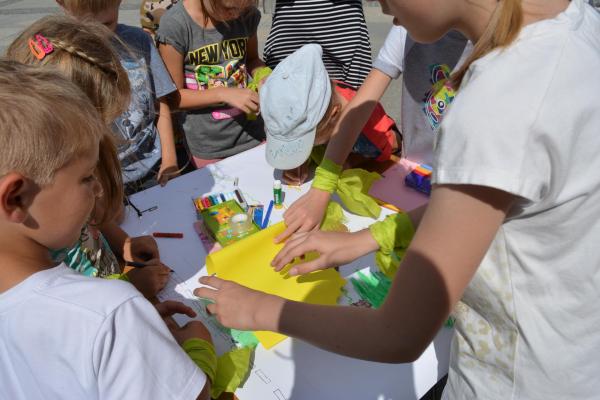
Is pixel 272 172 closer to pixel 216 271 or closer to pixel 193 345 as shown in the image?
pixel 216 271

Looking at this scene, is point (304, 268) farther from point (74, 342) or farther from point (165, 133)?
point (165, 133)

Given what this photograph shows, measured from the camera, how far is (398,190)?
4.66 feet

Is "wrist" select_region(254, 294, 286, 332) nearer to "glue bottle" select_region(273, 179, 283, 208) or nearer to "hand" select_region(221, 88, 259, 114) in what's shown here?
"glue bottle" select_region(273, 179, 283, 208)

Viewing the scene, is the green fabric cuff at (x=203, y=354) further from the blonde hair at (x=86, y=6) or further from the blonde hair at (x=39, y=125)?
the blonde hair at (x=86, y=6)

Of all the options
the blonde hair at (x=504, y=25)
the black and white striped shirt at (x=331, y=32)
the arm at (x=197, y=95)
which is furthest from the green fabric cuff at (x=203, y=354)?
the black and white striped shirt at (x=331, y=32)

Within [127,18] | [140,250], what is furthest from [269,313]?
[127,18]

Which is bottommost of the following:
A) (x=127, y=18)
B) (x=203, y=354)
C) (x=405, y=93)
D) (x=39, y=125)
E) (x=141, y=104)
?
(x=127, y=18)

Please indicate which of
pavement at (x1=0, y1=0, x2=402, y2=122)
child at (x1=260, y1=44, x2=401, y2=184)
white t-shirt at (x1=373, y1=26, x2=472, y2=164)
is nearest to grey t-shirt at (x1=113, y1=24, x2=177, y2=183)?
child at (x1=260, y1=44, x2=401, y2=184)

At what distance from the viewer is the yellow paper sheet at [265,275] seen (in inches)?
38.9

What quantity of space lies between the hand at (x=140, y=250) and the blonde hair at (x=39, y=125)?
18.8 inches

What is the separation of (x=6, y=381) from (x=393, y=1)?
75 cm

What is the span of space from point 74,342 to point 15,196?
0.21 m

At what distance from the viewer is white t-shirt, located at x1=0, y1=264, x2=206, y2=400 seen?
0.57 metres

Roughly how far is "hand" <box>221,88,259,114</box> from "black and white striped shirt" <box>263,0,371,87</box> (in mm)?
290
